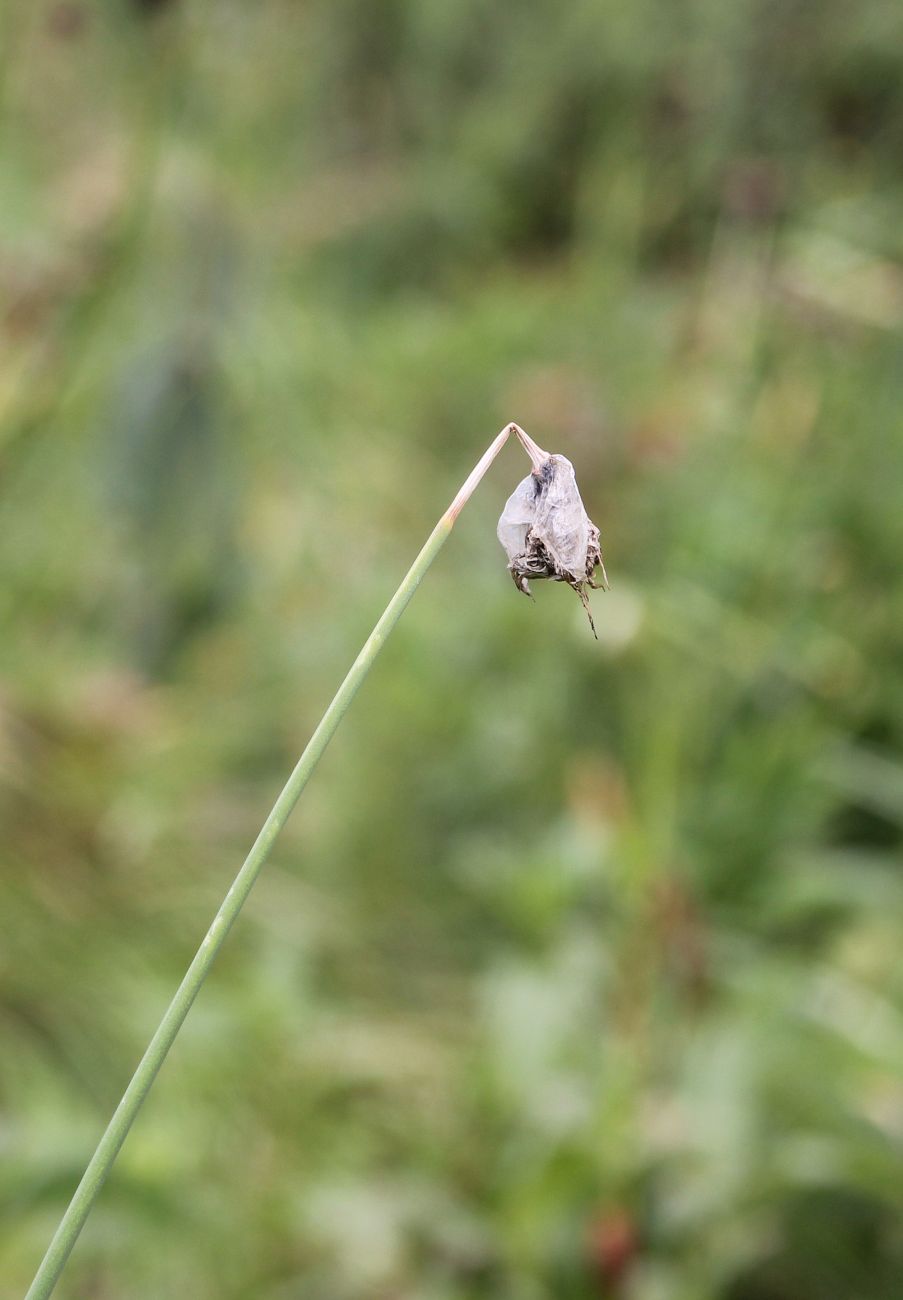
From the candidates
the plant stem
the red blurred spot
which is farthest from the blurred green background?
the plant stem

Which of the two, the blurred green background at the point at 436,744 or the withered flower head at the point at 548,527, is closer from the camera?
the withered flower head at the point at 548,527

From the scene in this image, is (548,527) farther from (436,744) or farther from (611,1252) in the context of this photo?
(436,744)

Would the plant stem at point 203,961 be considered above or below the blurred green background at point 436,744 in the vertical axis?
below

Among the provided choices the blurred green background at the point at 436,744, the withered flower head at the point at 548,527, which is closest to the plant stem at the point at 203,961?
the withered flower head at the point at 548,527

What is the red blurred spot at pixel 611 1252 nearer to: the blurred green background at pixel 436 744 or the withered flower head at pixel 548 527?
the blurred green background at pixel 436 744

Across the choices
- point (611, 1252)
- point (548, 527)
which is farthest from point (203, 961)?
point (611, 1252)

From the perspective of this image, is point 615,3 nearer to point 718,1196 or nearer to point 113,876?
point 113,876

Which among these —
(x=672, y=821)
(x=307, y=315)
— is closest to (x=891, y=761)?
(x=672, y=821)

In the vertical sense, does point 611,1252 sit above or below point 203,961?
above
